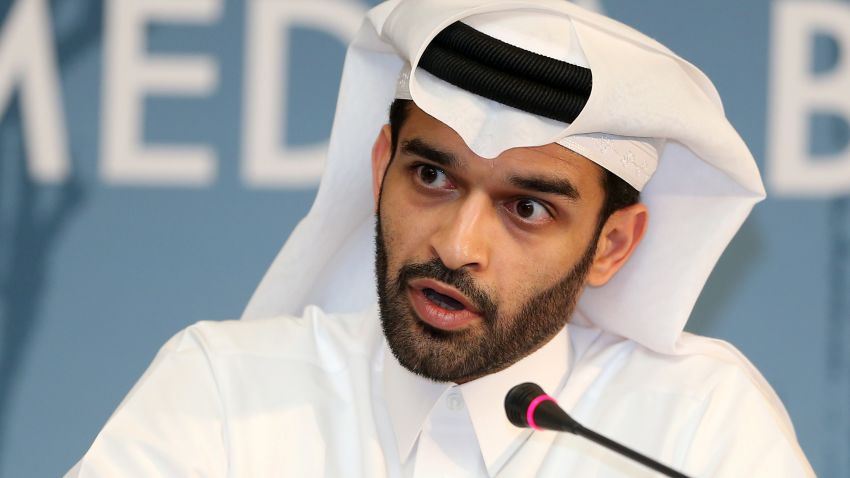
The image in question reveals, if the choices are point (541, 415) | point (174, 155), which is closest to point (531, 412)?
point (541, 415)

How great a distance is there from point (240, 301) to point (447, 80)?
126cm

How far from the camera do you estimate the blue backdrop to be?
2.88m

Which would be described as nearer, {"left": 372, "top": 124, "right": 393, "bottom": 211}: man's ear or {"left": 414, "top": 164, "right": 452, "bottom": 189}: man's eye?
{"left": 414, "top": 164, "right": 452, "bottom": 189}: man's eye

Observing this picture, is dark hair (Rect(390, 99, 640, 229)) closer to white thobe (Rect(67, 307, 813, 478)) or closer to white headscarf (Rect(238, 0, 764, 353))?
white headscarf (Rect(238, 0, 764, 353))

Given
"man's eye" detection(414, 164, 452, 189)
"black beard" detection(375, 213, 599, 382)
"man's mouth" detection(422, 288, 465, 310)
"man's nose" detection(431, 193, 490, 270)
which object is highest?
"man's eye" detection(414, 164, 452, 189)

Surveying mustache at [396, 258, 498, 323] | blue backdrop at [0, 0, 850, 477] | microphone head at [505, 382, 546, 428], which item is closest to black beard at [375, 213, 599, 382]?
mustache at [396, 258, 498, 323]

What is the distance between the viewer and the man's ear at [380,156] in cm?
203

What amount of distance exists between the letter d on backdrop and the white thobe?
38.1 inches

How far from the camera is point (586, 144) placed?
5.99 ft

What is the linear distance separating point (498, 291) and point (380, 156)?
40 cm

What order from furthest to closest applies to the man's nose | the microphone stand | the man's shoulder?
the man's shoulder → the man's nose → the microphone stand

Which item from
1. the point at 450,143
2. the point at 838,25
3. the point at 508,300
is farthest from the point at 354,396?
the point at 838,25

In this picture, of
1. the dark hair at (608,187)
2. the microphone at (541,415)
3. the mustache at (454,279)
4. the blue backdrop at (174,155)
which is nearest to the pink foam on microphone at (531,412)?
the microphone at (541,415)

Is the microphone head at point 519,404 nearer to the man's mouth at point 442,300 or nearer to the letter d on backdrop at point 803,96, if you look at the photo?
the man's mouth at point 442,300
